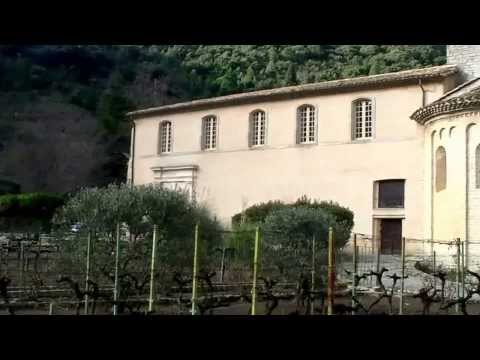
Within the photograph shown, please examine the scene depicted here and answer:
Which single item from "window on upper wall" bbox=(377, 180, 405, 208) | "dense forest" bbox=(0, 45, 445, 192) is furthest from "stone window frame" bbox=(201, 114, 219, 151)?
"dense forest" bbox=(0, 45, 445, 192)

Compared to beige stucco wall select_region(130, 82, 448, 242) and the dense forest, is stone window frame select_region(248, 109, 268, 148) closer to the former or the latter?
beige stucco wall select_region(130, 82, 448, 242)

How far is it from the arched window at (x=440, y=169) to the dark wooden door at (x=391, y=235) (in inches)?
117

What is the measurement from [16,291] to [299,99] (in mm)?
16186

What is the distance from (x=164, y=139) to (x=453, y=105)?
595 inches

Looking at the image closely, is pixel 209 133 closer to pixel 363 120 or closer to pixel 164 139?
A: pixel 164 139

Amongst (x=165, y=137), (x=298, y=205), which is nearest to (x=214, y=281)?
(x=298, y=205)

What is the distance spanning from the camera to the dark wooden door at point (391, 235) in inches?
883

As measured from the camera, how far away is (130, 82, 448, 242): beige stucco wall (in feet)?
72.7

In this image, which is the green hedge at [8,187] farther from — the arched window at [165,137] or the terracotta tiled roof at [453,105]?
the terracotta tiled roof at [453,105]

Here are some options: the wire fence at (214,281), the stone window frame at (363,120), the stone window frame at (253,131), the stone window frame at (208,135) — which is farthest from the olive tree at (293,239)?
the stone window frame at (208,135)

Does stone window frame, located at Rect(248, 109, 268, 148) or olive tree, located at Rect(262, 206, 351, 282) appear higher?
stone window frame, located at Rect(248, 109, 268, 148)

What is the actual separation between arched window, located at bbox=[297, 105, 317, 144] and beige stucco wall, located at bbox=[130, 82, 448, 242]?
9.4 inches
